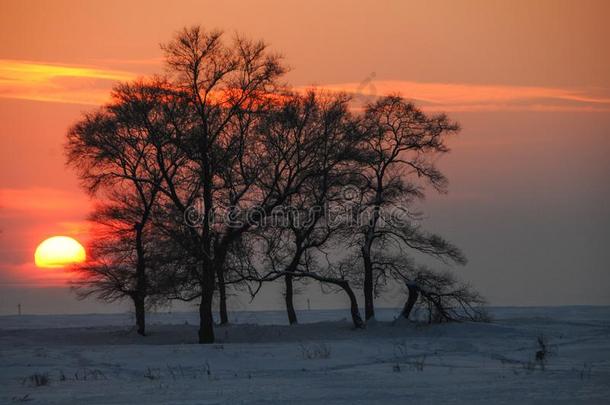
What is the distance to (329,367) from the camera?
82.5 ft

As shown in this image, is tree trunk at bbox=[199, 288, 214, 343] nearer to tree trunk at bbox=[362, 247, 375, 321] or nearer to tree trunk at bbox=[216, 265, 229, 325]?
tree trunk at bbox=[216, 265, 229, 325]

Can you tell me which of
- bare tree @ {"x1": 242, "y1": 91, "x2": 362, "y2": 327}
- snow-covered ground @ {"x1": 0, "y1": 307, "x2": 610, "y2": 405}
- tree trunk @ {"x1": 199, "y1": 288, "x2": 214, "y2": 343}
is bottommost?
snow-covered ground @ {"x1": 0, "y1": 307, "x2": 610, "y2": 405}

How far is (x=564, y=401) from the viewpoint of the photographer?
671 inches

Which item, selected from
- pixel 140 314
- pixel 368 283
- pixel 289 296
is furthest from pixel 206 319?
pixel 289 296

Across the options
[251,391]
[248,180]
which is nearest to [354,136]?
[248,180]

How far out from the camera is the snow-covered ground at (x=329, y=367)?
18.8 metres

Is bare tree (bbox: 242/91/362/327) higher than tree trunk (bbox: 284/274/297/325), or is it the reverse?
bare tree (bbox: 242/91/362/327)

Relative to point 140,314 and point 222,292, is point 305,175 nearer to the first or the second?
point 222,292

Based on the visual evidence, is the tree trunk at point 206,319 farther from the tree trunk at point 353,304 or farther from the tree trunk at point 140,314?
the tree trunk at point 353,304

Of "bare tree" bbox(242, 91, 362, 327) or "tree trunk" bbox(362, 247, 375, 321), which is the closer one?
"bare tree" bbox(242, 91, 362, 327)

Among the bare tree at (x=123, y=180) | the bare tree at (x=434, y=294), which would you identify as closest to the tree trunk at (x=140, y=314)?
the bare tree at (x=123, y=180)

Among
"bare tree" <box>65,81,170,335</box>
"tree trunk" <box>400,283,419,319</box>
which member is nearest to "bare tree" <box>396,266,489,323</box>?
"tree trunk" <box>400,283,419,319</box>

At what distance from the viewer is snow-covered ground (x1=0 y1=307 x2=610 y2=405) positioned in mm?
18844

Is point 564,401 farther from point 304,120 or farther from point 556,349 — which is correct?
point 304,120
